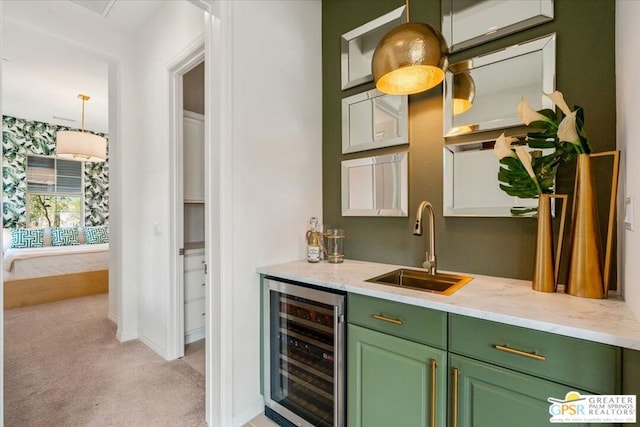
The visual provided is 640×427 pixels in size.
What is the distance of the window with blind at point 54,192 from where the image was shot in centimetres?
603

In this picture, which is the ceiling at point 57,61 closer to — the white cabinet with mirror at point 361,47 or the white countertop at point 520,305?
the white cabinet with mirror at point 361,47

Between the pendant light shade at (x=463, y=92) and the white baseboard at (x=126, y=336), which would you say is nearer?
the pendant light shade at (x=463, y=92)

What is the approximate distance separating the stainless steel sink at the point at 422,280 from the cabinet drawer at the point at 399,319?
0.51ft

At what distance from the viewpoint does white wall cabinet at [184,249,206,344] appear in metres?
2.69

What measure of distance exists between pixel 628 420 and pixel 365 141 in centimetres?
175

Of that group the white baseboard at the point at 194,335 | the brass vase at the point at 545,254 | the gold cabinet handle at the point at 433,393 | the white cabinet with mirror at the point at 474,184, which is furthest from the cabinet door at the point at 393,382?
the white baseboard at the point at 194,335

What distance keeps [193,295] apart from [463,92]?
2.73 meters

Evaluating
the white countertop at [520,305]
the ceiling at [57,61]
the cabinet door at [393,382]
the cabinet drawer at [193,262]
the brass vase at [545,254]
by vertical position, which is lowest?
the cabinet door at [393,382]

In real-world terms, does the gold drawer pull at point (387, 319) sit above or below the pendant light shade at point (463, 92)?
below

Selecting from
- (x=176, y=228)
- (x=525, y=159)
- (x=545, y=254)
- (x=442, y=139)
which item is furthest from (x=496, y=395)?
(x=176, y=228)

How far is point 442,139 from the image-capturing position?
68.5 inches

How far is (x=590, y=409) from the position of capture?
34.2 inches

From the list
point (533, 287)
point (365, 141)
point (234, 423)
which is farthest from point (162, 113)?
point (533, 287)

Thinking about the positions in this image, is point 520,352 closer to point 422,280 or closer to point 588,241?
point 588,241
